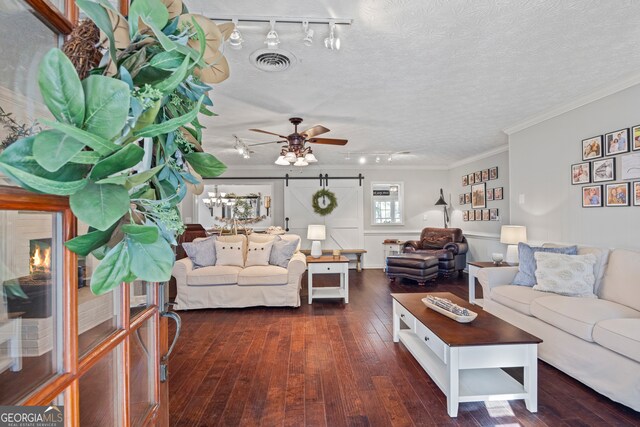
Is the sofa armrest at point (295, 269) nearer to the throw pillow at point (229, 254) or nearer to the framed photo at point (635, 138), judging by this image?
the throw pillow at point (229, 254)

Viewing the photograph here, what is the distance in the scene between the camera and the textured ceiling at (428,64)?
183cm

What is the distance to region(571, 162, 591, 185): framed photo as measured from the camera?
319cm

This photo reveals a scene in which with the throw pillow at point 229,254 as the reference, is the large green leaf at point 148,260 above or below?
above

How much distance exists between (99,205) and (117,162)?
0.20 feet

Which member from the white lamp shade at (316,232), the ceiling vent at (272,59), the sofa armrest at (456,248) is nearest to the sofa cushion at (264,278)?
the white lamp shade at (316,232)

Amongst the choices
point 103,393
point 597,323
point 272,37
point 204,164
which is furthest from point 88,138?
point 597,323

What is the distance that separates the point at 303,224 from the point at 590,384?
18.1 ft

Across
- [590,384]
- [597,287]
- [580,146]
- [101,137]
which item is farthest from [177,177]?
[580,146]

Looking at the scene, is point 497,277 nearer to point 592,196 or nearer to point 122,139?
point 592,196

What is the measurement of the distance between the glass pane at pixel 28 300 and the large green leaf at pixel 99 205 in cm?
12

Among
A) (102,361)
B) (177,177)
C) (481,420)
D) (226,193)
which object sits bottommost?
(481,420)

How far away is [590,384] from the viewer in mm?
2090

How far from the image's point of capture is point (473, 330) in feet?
6.68

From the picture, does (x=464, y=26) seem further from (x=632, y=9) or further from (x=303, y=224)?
(x=303, y=224)
